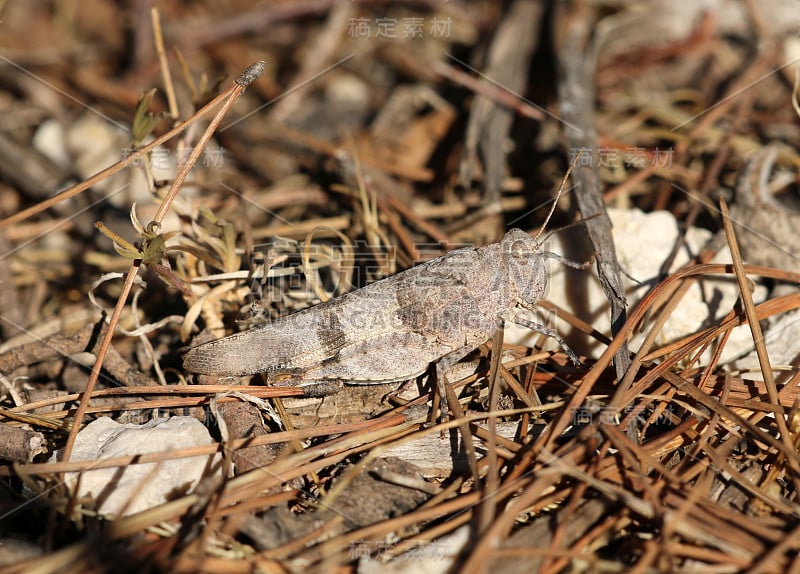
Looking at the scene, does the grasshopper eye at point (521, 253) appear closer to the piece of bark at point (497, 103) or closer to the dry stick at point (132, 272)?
the piece of bark at point (497, 103)

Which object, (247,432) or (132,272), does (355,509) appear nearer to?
(247,432)

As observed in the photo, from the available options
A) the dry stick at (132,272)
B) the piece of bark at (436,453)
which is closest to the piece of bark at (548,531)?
the piece of bark at (436,453)

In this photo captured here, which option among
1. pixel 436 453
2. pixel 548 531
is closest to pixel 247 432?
pixel 436 453

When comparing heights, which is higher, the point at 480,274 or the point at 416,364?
the point at 480,274

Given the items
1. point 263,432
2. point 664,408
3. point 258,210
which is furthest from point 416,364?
point 258,210

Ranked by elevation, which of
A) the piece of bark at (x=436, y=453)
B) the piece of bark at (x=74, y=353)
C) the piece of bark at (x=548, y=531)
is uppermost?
the piece of bark at (x=74, y=353)

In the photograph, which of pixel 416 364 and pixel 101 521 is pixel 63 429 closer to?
pixel 101 521

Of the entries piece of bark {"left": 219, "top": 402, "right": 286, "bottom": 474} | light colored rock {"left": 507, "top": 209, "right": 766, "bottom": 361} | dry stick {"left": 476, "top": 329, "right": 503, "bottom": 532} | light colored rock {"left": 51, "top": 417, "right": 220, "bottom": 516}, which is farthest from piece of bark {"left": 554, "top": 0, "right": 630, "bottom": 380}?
light colored rock {"left": 51, "top": 417, "right": 220, "bottom": 516}
